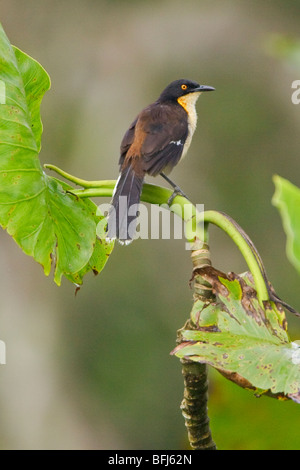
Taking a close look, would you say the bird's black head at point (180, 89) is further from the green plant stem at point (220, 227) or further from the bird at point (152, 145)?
the green plant stem at point (220, 227)

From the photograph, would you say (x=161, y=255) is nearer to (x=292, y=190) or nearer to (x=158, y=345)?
(x=158, y=345)

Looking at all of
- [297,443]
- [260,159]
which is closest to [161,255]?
[260,159]

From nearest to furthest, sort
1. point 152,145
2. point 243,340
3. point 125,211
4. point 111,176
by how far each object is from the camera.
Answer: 1. point 243,340
2. point 125,211
3. point 152,145
4. point 111,176

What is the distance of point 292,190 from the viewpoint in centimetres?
70

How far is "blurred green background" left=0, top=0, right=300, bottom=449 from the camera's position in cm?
541

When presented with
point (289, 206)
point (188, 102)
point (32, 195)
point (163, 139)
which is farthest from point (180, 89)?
point (289, 206)

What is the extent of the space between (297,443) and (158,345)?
322 centimetres

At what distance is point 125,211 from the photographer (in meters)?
1.69

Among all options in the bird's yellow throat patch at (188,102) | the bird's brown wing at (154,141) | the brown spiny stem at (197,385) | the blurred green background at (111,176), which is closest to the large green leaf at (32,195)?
the brown spiny stem at (197,385)

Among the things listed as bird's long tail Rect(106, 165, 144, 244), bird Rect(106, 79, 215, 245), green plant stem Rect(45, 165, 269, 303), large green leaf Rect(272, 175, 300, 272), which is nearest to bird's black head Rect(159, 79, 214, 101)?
bird Rect(106, 79, 215, 245)

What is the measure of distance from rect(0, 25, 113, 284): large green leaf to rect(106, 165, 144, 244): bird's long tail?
48 millimetres

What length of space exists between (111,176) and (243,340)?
4.14m

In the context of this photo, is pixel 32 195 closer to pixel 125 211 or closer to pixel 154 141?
pixel 125 211

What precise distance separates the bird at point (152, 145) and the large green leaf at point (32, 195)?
7.3 inches
